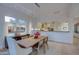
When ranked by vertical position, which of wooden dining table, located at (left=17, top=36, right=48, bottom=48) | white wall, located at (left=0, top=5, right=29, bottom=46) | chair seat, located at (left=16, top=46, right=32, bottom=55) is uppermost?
white wall, located at (left=0, top=5, right=29, bottom=46)

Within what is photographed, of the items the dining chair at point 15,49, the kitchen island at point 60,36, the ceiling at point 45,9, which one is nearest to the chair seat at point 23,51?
the dining chair at point 15,49

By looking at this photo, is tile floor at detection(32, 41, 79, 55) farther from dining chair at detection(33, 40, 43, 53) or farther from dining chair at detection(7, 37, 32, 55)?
dining chair at detection(7, 37, 32, 55)

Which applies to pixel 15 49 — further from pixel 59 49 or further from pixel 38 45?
pixel 59 49

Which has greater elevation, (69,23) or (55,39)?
(69,23)

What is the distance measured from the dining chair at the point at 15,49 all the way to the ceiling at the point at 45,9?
2.37 ft

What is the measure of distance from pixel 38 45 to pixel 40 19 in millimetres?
607

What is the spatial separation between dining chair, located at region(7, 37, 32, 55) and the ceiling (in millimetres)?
722

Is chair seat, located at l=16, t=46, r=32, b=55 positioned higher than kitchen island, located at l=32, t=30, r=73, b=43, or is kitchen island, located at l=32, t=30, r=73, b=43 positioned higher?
kitchen island, located at l=32, t=30, r=73, b=43

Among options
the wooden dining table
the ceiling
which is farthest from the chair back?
the ceiling

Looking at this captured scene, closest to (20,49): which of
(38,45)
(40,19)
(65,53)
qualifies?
(38,45)

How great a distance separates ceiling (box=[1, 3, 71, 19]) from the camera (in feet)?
8.02

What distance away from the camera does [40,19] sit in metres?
2.54

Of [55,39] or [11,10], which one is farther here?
[55,39]

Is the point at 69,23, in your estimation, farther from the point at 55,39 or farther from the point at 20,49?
the point at 20,49
